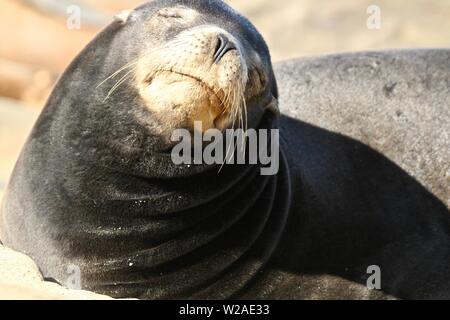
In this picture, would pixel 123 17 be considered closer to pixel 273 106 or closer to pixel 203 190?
pixel 273 106

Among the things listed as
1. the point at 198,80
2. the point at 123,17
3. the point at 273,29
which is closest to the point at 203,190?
the point at 198,80

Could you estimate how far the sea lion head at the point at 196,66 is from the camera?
5.53 m

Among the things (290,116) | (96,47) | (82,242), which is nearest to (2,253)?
(82,242)

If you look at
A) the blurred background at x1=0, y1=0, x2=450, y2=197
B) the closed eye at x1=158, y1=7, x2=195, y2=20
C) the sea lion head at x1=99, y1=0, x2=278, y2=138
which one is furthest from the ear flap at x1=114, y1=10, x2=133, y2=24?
the blurred background at x1=0, y1=0, x2=450, y2=197

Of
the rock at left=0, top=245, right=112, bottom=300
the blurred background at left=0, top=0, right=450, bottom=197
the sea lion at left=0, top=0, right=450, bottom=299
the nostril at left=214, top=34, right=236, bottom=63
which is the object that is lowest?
the rock at left=0, top=245, right=112, bottom=300

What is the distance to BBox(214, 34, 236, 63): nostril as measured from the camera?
5543 millimetres

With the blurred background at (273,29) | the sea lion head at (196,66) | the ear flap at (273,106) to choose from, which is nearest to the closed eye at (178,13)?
the sea lion head at (196,66)

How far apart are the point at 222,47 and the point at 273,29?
512 inches

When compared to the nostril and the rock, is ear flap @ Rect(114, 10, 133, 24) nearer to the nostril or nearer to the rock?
the nostril

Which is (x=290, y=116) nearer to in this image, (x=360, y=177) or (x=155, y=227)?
(x=360, y=177)

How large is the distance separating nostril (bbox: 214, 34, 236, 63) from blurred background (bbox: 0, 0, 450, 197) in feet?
27.6

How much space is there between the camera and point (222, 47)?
5566 millimetres

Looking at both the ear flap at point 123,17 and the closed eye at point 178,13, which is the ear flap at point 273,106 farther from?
the ear flap at point 123,17

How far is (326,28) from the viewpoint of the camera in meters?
18.0
